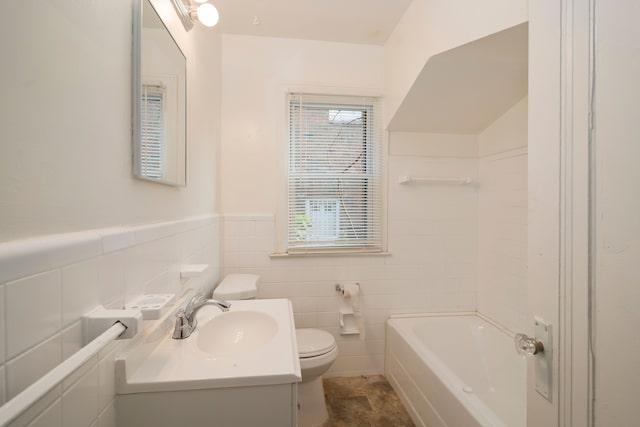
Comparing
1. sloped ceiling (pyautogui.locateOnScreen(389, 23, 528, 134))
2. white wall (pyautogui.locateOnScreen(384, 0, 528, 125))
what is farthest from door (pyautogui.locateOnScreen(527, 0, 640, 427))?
sloped ceiling (pyautogui.locateOnScreen(389, 23, 528, 134))

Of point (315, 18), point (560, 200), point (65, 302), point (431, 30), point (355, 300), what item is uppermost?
point (315, 18)

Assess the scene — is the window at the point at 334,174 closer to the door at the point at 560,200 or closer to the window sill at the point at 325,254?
the window sill at the point at 325,254

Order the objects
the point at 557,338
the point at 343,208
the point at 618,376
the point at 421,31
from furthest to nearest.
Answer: the point at 343,208
the point at 421,31
the point at 557,338
the point at 618,376

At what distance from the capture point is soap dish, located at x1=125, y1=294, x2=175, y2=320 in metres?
0.71

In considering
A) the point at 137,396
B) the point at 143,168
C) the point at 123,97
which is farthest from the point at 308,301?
the point at 123,97

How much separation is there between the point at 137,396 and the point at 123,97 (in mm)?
828

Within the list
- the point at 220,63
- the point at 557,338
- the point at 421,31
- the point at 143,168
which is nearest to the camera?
the point at 557,338

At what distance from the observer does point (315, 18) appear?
179cm

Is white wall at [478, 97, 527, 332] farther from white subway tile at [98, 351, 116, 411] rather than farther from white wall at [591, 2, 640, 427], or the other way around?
white subway tile at [98, 351, 116, 411]

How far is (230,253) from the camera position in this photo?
76.8 inches

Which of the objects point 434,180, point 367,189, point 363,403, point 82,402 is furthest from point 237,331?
point 434,180

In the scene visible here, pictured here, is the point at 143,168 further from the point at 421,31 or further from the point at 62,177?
the point at 421,31

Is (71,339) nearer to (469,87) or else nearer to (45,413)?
(45,413)

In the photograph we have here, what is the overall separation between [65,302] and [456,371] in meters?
2.11
